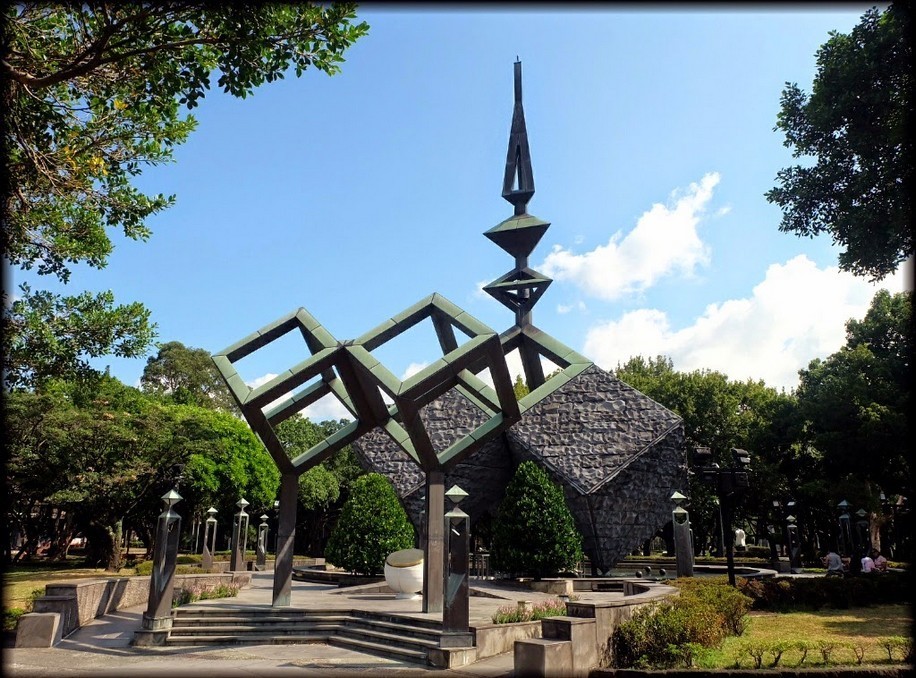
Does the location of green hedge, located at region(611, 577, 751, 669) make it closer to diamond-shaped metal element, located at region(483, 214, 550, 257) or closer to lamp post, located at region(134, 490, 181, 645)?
lamp post, located at region(134, 490, 181, 645)

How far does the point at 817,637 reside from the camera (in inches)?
428

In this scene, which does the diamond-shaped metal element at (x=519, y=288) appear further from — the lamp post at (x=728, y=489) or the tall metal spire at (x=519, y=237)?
the lamp post at (x=728, y=489)

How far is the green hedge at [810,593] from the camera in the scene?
15.0 metres

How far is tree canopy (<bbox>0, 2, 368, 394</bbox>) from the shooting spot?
26.2 feet

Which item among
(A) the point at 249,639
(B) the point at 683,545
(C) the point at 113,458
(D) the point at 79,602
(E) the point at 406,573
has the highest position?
(C) the point at 113,458

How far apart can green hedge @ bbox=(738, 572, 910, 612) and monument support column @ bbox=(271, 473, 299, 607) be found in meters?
9.99

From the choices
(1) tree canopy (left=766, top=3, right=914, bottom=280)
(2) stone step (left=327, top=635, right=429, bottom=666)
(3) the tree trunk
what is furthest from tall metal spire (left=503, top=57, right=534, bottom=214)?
(3) the tree trunk

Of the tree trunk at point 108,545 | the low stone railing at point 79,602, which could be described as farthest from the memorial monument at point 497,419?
the tree trunk at point 108,545

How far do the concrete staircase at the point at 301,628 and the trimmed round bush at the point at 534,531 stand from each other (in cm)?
849

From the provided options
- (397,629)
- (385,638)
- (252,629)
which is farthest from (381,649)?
(252,629)

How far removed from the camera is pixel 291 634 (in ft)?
40.2

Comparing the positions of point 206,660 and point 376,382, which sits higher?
point 376,382

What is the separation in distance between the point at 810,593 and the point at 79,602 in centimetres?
1589

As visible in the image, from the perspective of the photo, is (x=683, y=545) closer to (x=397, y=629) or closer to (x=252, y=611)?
(x=397, y=629)
